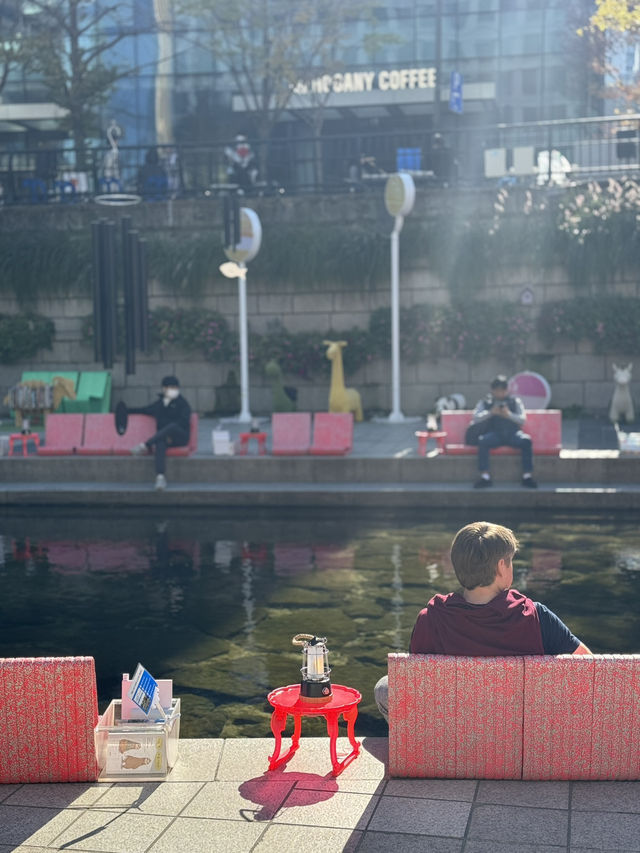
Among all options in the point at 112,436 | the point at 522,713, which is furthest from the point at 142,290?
the point at 522,713

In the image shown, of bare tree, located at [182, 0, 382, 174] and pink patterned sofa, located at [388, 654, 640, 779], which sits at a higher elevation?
bare tree, located at [182, 0, 382, 174]

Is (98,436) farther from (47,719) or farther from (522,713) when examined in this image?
(522,713)

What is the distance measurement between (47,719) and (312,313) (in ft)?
57.2

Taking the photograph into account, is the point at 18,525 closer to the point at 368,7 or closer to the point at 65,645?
the point at 65,645

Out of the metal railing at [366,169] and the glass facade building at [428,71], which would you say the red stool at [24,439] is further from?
the glass facade building at [428,71]

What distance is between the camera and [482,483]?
1380cm

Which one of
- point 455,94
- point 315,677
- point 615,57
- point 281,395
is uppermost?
point 615,57

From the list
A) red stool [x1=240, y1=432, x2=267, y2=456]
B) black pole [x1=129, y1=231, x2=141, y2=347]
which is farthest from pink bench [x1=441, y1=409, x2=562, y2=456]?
black pole [x1=129, y1=231, x2=141, y2=347]

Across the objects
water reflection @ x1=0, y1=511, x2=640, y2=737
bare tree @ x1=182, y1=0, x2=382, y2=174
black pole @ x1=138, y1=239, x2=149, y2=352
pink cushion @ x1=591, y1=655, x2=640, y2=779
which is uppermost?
bare tree @ x1=182, y1=0, x2=382, y2=174

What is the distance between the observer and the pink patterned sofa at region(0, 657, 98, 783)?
5.09m

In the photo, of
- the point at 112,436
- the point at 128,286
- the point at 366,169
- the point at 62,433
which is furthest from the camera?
the point at 366,169

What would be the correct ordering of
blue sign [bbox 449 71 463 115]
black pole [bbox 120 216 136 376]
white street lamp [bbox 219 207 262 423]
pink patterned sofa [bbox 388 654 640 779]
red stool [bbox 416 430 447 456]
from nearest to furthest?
1. pink patterned sofa [bbox 388 654 640 779]
2. red stool [bbox 416 430 447 456]
3. black pole [bbox 120 216 136 376]
4. white street lamp [bbox 219 207 262 423]
5. blue sign [bbox 449 71 463 115]

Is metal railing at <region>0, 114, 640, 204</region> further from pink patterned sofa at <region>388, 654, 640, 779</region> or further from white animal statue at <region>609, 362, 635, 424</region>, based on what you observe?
pink patterned sofa at <region>388, 654, 640, 779</region>

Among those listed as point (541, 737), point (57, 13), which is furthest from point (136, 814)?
point (57, 13)
